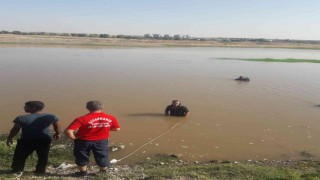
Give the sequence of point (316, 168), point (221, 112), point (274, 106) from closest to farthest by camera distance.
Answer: point (316, 168) < point (221, 112) < point (274, 106)

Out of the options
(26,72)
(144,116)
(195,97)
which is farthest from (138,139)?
(26,72)

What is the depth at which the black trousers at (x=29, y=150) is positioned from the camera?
22.8ft

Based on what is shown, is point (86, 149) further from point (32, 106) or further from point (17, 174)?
point (17, 174)

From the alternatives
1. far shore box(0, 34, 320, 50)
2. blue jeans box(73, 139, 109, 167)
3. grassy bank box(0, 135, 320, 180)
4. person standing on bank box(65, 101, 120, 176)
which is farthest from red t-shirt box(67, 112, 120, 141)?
far shore box(0, 34, 320, 50)

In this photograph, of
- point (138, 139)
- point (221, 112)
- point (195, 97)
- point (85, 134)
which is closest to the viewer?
point (85, 134)

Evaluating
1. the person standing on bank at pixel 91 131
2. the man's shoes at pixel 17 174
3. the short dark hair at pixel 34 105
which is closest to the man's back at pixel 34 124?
the short dark hair at pixel 34 105

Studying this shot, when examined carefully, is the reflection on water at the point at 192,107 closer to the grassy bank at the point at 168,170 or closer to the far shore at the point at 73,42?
the grassy bank at the point at 168,170

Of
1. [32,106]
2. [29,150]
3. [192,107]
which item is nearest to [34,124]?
[32,106]

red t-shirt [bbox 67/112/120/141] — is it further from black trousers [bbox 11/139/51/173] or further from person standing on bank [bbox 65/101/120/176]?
black trousers [bbox 11/139/51/173]

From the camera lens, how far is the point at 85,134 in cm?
680

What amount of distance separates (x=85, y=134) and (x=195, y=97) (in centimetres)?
1336

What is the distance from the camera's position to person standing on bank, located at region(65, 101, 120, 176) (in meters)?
6.68

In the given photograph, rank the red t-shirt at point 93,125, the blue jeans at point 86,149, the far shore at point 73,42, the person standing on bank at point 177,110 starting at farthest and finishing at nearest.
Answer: the far shore at point 73,42 < the person standing on bank at point 177,110 < the blue jeans at point 86,149 < the red t-shirt at point 93,125

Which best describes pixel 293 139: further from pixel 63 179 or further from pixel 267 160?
pixel 63 179
